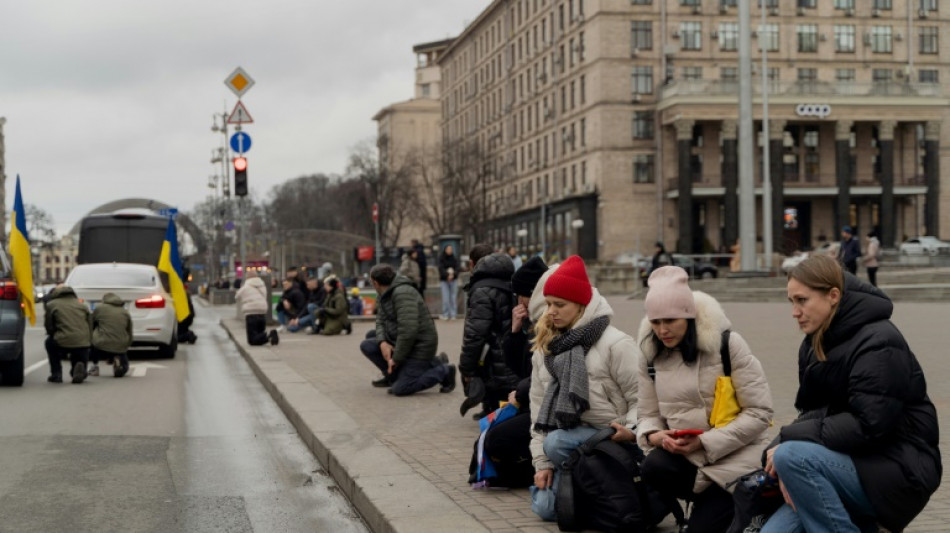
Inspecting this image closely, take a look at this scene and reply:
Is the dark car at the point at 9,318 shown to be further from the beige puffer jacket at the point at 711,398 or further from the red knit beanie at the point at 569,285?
the beige puffer jacket at the point at 711,398

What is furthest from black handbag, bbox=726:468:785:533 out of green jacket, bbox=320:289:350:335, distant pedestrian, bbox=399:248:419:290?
distant pedestrian, bbox=399:248:419:290

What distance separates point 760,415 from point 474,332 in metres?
4.34

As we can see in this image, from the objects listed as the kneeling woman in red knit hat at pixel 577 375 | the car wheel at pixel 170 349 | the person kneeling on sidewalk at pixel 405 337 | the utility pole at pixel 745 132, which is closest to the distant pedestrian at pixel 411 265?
the car wheel at pixel 170 349

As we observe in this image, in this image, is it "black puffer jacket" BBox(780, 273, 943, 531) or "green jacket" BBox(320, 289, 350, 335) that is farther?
"green jacket" BBox(320, 289, 350, 335)

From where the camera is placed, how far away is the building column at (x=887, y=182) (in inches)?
3130

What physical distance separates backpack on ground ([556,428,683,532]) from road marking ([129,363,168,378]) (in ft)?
40.6

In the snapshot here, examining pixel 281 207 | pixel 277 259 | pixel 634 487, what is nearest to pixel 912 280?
pixel 634 487

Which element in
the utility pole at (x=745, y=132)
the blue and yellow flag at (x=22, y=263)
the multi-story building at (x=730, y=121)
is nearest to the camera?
the blue and yellow flag at (x=22, y=263)

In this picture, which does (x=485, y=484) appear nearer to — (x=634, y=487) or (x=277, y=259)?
(x=634, y=487)

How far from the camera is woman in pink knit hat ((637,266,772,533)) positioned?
546 cm

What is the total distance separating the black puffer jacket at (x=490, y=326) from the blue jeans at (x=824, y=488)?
494 cm

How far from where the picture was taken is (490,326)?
9.70 meters

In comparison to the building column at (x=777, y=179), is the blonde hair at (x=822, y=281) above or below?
below

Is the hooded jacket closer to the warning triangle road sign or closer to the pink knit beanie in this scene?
the warning triangle road sign
